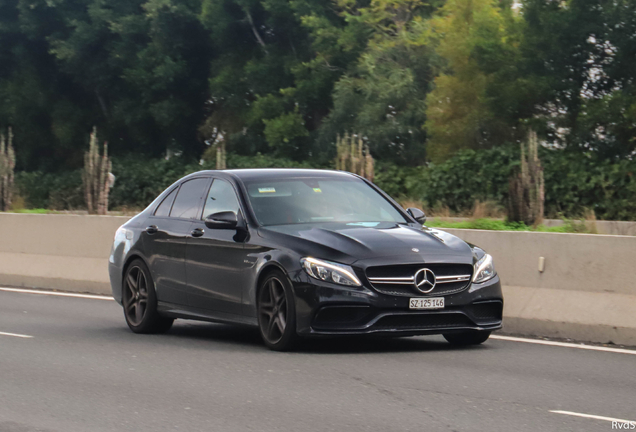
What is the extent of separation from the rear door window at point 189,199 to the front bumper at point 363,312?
228 centimetres

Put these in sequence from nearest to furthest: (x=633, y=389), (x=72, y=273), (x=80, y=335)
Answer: (x=633, y=389)
(x=80, y=335)
(x=72, y=273)

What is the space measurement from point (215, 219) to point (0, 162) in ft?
54.0

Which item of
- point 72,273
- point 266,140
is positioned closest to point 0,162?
point 72,273

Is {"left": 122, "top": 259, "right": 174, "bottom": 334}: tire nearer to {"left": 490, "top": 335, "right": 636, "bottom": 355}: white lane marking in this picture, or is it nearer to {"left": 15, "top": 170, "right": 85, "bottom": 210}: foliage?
{"left": 490, "top": 335, "right": 636, "bottom": 355}: white lane marking

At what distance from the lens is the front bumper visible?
29.2 feet

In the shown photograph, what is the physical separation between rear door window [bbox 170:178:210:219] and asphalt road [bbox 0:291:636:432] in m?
1.23

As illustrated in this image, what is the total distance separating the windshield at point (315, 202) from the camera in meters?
10.0

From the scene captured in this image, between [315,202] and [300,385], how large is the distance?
2655 millimetres

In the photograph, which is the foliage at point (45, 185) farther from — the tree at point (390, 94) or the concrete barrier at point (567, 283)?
the concrete barrier at point (567, 283)

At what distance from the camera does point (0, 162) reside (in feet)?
82.4

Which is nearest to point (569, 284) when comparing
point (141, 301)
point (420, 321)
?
point (420, 321)

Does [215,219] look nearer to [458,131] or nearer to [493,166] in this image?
[493,166]

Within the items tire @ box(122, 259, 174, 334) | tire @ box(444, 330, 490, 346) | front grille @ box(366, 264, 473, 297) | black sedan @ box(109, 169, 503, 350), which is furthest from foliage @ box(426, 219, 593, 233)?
front grille @ box(366, 264, 473, 297)

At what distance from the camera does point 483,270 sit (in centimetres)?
948
